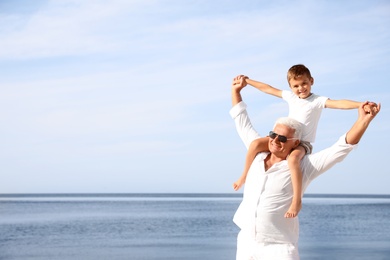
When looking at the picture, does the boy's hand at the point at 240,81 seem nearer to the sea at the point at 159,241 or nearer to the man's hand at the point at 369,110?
the man's hand at the point at 369,110

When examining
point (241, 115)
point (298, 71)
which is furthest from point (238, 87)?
point (298, 71)

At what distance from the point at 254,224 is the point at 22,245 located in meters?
17.0

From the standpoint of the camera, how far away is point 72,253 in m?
17.0

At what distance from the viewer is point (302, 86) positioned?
11.6ft

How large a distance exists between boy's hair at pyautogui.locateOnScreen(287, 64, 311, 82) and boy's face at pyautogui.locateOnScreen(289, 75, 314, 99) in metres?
0.02

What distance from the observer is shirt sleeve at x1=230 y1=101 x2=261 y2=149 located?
3.35 metres

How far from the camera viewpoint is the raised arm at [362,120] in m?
2.88

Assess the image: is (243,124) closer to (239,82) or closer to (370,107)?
(239,82)

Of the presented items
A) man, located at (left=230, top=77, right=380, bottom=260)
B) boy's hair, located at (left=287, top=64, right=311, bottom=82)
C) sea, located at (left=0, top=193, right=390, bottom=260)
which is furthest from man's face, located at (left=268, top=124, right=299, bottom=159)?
sea, located at (left=0, top=193, right=390, bottom=260)

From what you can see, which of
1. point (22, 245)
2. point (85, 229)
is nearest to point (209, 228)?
point (85, 229)

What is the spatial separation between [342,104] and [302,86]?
28 cm

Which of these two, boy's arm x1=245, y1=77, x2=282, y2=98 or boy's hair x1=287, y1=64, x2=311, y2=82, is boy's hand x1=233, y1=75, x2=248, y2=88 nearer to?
boy's arm x1=245, y1=77, x2=282, y2=98

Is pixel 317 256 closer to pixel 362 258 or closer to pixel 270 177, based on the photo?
pixel 362 258

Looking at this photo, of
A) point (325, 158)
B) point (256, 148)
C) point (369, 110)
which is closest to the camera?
A: point (369, 110)
